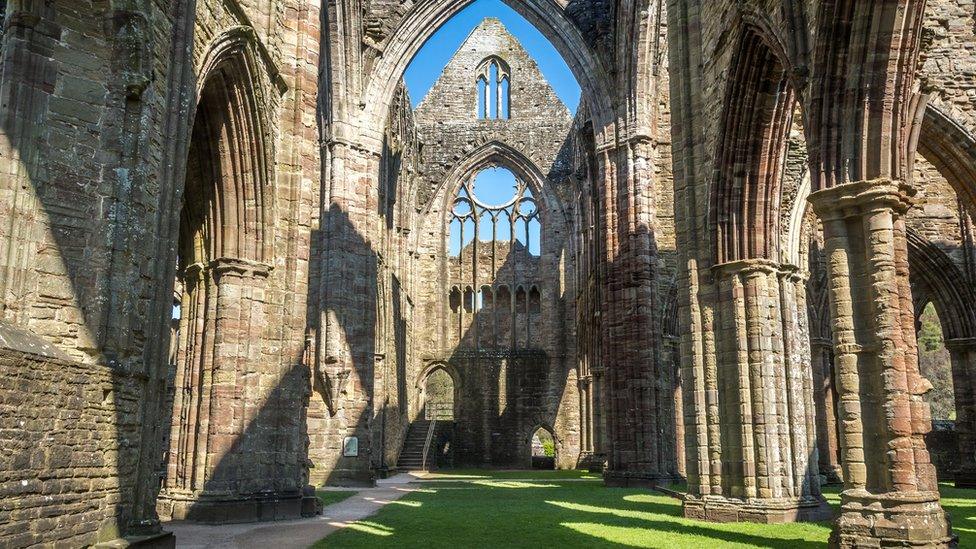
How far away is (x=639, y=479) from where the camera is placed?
16734 millimetres

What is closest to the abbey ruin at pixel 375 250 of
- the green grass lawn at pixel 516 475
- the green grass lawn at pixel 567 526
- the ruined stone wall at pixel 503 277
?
the green grass lawn at pixel 567 526

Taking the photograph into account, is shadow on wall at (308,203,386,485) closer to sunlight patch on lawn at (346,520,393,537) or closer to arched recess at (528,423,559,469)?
sunlight patch on lawn at (346,520,393,537)

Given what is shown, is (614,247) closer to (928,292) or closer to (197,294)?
(928,292)

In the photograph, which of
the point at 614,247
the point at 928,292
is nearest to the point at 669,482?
the point at 614,247

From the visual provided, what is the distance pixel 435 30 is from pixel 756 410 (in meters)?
14.4

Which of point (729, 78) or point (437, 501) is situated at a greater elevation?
point (729, 78)

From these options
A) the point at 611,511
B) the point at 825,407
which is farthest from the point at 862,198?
the point at 825,407

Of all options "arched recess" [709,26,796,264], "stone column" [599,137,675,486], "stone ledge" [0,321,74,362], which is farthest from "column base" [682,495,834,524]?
"stone ledge" [0,321,74,362]

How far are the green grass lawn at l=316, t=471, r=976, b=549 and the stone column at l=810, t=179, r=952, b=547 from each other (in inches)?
46.7

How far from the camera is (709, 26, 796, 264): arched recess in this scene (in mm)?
10000

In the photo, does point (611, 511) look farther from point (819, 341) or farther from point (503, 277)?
point (503, 277)

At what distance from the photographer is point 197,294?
1034cm

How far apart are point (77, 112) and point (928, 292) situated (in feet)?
63.2

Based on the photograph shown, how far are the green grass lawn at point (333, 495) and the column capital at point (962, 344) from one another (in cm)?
1378
